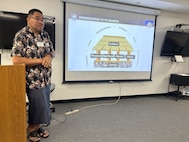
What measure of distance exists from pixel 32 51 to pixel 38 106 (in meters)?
0.64

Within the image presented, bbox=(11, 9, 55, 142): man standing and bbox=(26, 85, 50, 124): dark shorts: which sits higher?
bbox=(11, 9, 55, 142): man standing

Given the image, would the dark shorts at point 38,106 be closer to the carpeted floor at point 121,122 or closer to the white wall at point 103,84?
the carpeted floor at point 121,122

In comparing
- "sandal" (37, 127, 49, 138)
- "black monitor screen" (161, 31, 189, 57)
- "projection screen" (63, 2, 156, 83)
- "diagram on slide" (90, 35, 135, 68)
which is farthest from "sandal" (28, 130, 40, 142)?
"black monitor screen" (161, 31, 189, 57)

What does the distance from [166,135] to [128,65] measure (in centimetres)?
197

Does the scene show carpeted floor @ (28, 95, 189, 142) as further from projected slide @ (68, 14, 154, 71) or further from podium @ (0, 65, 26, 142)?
projected slide @ (68, 14, 154, 71)

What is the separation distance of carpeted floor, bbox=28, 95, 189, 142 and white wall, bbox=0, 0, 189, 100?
240mm

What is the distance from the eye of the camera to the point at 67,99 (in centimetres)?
377

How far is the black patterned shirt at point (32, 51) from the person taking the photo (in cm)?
189

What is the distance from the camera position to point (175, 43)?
4.51m

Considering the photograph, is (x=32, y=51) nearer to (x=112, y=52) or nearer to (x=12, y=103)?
(x=12, y=103)

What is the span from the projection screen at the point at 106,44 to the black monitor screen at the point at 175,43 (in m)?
0.43

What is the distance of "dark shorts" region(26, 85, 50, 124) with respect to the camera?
1966mm

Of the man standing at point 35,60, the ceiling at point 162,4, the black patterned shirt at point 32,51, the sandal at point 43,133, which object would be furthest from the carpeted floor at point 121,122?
the ceiling at point 162,4

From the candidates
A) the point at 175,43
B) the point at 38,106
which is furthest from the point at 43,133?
the point at 175,43
